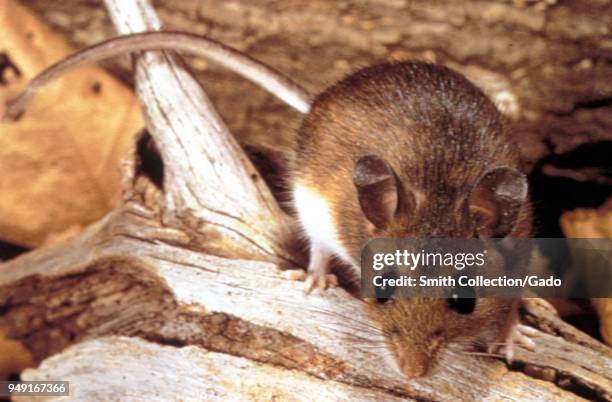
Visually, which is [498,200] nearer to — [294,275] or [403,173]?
[403,173]

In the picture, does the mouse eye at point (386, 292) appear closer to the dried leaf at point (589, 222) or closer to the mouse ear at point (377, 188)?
the mouse ear at point (377, 188)

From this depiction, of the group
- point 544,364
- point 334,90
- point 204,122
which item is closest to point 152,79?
point 204,122

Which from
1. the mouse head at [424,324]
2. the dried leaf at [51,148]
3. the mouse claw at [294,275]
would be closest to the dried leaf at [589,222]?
the mouse head at [424,324]

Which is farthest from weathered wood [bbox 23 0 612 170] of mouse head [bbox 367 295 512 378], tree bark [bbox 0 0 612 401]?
mouse head [bbox 367 295 512 378]

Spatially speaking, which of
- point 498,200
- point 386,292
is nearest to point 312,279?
point 386,292

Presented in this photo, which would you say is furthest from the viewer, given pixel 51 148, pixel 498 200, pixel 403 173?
pixel 51 148

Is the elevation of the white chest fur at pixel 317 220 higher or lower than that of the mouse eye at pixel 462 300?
higher

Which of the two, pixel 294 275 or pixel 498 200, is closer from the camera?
pixel 498 200
